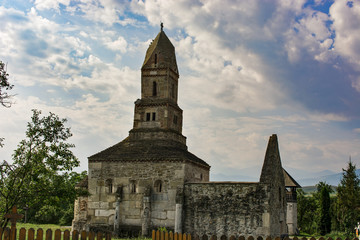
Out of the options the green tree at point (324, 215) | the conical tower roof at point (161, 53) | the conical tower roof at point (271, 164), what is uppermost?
the conical tower roof at point (161, 53)

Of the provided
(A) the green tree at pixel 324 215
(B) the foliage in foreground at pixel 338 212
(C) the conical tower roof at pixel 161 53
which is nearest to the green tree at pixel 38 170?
(C) the conical tower roof at pixel 161 53

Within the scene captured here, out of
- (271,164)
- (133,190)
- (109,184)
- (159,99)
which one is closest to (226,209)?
(271,164)

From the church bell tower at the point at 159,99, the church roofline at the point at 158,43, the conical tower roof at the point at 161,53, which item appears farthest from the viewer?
the church roofline at the point at 158,43

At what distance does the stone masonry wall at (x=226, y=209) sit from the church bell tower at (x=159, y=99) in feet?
22.2

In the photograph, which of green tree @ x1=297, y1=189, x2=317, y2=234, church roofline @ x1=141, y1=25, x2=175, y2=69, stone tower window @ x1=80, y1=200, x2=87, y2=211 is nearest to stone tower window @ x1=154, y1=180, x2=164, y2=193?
stone tower window @ x1=80, y1=200, x2=87, y2=211

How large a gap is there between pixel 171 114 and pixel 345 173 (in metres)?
28.7

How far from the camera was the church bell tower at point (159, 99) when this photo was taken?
111ft

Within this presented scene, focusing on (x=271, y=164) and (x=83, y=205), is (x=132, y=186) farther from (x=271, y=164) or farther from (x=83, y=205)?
(x=271, y=164)

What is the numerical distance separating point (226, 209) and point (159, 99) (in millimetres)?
12095

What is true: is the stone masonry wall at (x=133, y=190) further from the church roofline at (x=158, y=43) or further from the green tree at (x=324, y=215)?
the green tree at (x=324, y=215)

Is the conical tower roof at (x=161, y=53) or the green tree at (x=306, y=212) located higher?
the conical tower roof at (x=161, y=53)

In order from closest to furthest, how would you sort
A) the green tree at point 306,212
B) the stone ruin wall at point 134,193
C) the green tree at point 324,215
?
the stone ruin wall at point 134,193 < the green tree at point 324,215 < the green tree at point 306,212

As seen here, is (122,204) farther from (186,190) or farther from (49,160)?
(49,160)

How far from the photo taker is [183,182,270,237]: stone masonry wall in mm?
26359
